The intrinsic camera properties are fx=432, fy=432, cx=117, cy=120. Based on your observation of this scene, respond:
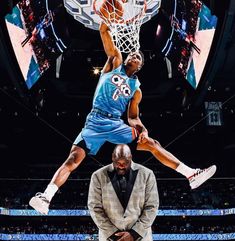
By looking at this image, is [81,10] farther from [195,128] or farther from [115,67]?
[195,128]

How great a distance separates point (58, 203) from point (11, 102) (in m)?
3.51

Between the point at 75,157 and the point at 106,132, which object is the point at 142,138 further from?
the point at 75,157

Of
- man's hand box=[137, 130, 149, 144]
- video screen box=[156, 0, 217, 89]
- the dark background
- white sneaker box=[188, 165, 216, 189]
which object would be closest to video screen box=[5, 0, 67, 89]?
video screen box=[156, 0, 217, 89]

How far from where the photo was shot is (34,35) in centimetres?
901

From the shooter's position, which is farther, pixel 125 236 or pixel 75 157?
pixel 75 157

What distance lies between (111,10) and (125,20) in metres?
0.41

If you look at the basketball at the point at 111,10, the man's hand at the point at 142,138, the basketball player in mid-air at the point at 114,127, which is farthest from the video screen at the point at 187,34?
the man's hand at the point at 142,138

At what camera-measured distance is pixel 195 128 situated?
1477cm

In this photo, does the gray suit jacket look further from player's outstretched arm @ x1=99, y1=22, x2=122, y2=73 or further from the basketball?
the basketball

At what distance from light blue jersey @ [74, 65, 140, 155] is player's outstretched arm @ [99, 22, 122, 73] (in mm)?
68

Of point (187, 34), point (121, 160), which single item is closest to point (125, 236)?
point (121, 160)

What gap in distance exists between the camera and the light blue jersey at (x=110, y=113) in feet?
16.0

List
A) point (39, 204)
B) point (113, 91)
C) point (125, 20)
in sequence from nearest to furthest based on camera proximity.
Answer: point (39, 204) → point (113, 91) → point (125, 20)

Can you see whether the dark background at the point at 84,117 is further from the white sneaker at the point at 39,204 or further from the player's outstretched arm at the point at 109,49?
the white sneaker at the point at 39,204
